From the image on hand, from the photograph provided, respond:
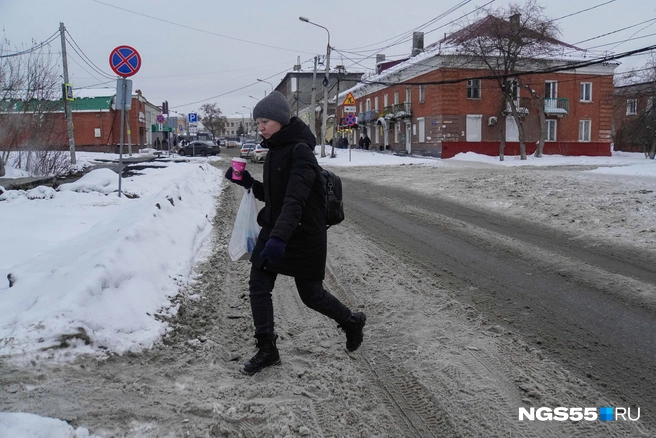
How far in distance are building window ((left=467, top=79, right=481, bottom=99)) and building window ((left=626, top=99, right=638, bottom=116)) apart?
558 inches

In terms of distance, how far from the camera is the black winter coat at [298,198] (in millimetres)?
3469

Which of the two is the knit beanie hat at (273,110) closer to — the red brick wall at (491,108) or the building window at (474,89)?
the red brick wall at (491,108)

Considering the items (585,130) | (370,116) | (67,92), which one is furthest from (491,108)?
(67,92)

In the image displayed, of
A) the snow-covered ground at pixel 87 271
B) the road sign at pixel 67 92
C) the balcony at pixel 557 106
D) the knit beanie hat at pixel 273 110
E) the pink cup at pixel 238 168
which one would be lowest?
the snow-covered ground at pixel 87 271

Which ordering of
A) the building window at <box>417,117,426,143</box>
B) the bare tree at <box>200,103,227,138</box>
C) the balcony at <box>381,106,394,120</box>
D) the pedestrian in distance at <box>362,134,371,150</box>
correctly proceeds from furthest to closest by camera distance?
1. the bare tree at <box>200,103,227,138</box>
2. the pedestrian in distance at <box>362,134,371,150</box>
3. the balcony at <box>381,106,394,120</box>
4. the building window at <box>417,117,426,143</box>

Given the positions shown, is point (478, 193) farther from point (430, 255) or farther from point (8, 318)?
point (8, 318)

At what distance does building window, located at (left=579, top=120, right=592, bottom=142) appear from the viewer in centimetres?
4406

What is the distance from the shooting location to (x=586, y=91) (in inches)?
1726

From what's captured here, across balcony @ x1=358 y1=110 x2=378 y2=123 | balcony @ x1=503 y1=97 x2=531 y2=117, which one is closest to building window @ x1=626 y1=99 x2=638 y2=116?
balcony @ x1=503 y1=97 x2=531 y2=117

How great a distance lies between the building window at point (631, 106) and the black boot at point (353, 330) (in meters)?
48.1

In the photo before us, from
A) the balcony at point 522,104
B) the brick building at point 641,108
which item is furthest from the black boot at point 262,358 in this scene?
the brick building at point 641,108

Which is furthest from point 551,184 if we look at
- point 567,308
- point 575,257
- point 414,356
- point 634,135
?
point 634,135

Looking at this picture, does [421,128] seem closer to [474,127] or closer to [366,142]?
[474,127]

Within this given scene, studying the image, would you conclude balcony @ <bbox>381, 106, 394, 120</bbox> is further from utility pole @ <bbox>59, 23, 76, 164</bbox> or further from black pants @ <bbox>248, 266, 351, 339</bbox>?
black pants @ <bbox>248, 266, 351, 339</bbox>
